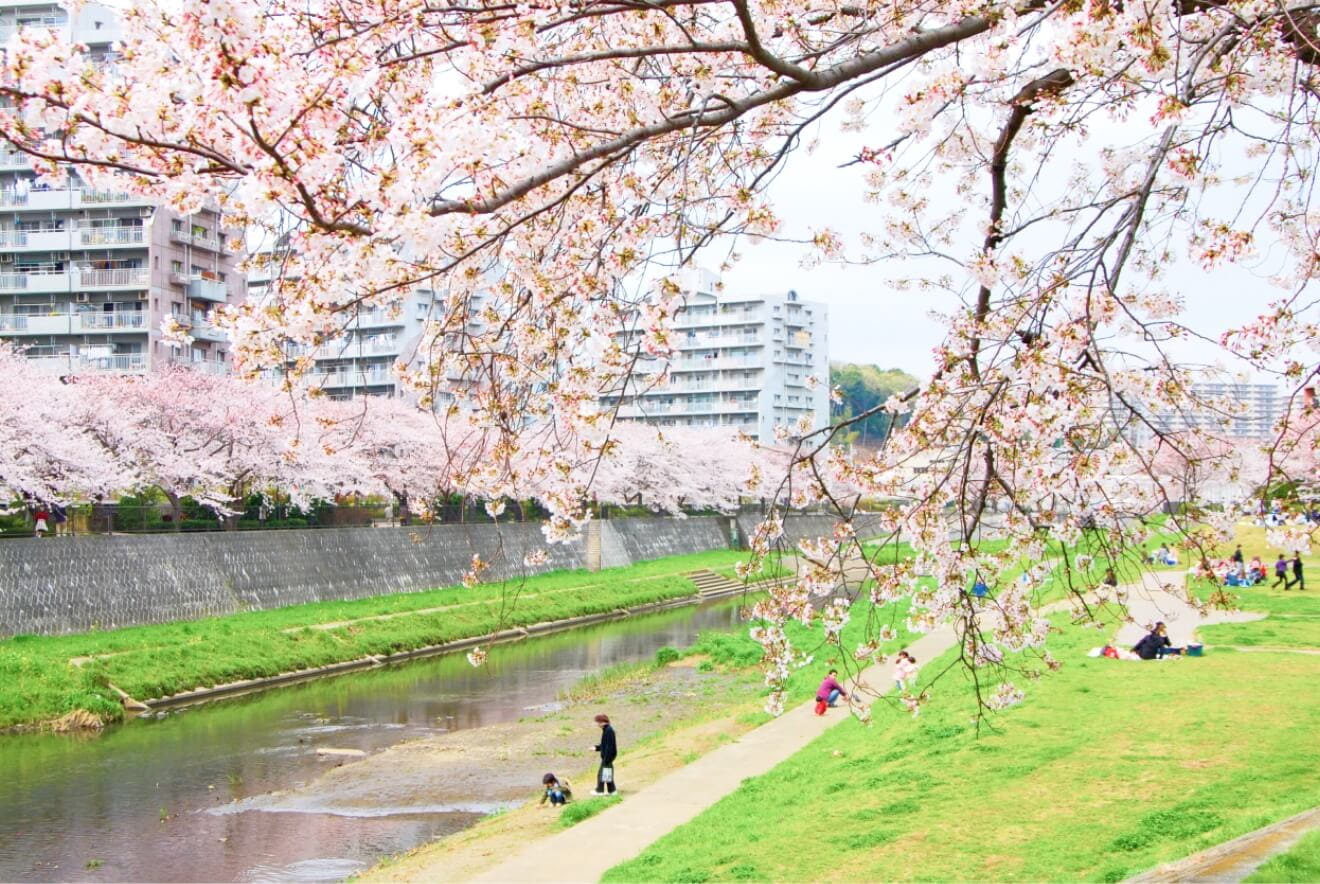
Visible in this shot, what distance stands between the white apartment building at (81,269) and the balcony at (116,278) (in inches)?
1.3

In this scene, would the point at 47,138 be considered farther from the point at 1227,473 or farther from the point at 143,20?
the point at 1227,473

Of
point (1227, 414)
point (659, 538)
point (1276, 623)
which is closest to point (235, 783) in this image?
point (1227, 414)

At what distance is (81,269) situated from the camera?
37250mm

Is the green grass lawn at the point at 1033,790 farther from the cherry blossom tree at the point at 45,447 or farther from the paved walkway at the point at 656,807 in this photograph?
the cherry blossom tree at the point at 45,447

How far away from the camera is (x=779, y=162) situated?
5.43 meters

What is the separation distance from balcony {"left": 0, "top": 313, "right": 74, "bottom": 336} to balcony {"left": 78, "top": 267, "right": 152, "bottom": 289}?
123 cm

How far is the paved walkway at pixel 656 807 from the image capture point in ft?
29.9

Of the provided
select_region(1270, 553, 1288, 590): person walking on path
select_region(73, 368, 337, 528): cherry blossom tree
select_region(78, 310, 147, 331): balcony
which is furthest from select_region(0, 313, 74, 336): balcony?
select_region(1270, 553, 1288, 590): person walking on path

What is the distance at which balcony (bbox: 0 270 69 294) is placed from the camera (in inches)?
1458

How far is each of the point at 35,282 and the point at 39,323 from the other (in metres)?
1.35

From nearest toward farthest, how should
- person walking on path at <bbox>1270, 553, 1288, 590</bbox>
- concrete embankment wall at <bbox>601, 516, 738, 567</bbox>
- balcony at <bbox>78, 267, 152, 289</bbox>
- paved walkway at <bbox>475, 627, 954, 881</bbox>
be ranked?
paved walkway at <bbox>475, 627, 954, 881</bbox>
person walking on path at <bbox>1270, 553, 1288, 590</bbox>
balcony at <bbox>78, 267, 152, 289</bbox>
concrete embankment wall at <bbox>601, 516, 738, 567</bbox>

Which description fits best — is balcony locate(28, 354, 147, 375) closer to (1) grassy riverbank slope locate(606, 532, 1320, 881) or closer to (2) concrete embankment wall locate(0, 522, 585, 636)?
(2) concrete embankment wall locate(0, 522, 585, 636)

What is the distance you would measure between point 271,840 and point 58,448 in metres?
14.6

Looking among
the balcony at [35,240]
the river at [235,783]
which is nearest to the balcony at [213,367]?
the balcony at [35,240]
